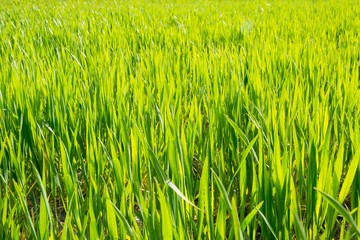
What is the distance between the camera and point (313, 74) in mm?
1364

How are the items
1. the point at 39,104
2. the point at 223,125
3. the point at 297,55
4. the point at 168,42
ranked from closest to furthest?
1. the point at 223,125
2. the point at 39,104
3. the point at 297,55
4. the point at 168,42

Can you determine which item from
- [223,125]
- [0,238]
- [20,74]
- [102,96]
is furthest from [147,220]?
[20,74]

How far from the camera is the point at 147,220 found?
20.5 inches

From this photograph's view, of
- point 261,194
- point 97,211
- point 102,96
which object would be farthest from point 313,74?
point 97,211

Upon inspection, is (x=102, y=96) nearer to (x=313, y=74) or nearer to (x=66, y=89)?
(x=66, y=89)

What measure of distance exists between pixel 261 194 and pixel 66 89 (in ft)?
2.36

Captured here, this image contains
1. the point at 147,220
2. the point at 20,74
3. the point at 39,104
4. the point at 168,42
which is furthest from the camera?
the point at 168,42

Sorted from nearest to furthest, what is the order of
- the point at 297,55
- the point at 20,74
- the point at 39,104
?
the point at 39,104, the point at 20,74, the point at 297,55

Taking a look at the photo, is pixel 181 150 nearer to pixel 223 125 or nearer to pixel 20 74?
pixel 223 125

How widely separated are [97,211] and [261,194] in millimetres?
286

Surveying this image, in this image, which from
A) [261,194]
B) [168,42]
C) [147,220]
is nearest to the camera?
[147,220]

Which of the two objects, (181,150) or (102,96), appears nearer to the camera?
(181,150)

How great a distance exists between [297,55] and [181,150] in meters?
1.19

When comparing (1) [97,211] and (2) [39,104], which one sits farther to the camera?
(2) [39,104]
